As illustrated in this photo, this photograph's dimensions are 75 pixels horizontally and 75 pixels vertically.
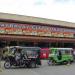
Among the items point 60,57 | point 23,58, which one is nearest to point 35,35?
point 60,57

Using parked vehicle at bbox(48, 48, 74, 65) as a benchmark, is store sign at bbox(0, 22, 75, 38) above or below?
above

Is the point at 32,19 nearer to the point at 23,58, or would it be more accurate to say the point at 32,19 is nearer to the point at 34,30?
the point at 34,30

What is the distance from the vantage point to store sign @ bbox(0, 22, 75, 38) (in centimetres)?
4791

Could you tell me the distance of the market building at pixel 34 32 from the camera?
157 feet

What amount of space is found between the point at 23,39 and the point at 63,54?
550 inches

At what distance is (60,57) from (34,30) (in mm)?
17033

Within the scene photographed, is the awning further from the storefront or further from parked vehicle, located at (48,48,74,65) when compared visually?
parked vehicle, located at (48,48,74,65)

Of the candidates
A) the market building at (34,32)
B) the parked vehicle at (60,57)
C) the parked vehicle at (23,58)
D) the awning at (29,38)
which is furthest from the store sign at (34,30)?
the parked vehicle at (23,58)

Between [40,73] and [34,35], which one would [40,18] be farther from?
[40,73]

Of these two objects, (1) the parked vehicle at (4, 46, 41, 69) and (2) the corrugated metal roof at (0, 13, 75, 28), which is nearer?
(1) the parked vehicle at (4, 46, 41, 69)

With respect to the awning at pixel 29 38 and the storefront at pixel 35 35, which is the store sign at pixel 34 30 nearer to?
the storefront at pixel 35 35

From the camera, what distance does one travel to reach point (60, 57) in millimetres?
34406

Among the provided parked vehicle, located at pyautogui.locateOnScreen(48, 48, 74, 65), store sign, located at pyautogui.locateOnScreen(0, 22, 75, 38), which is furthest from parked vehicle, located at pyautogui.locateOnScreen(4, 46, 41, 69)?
store sign, located at pyautogui.locateOnScreen(0, 22, 75, 38)

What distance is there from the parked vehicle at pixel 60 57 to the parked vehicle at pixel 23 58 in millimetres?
2976
